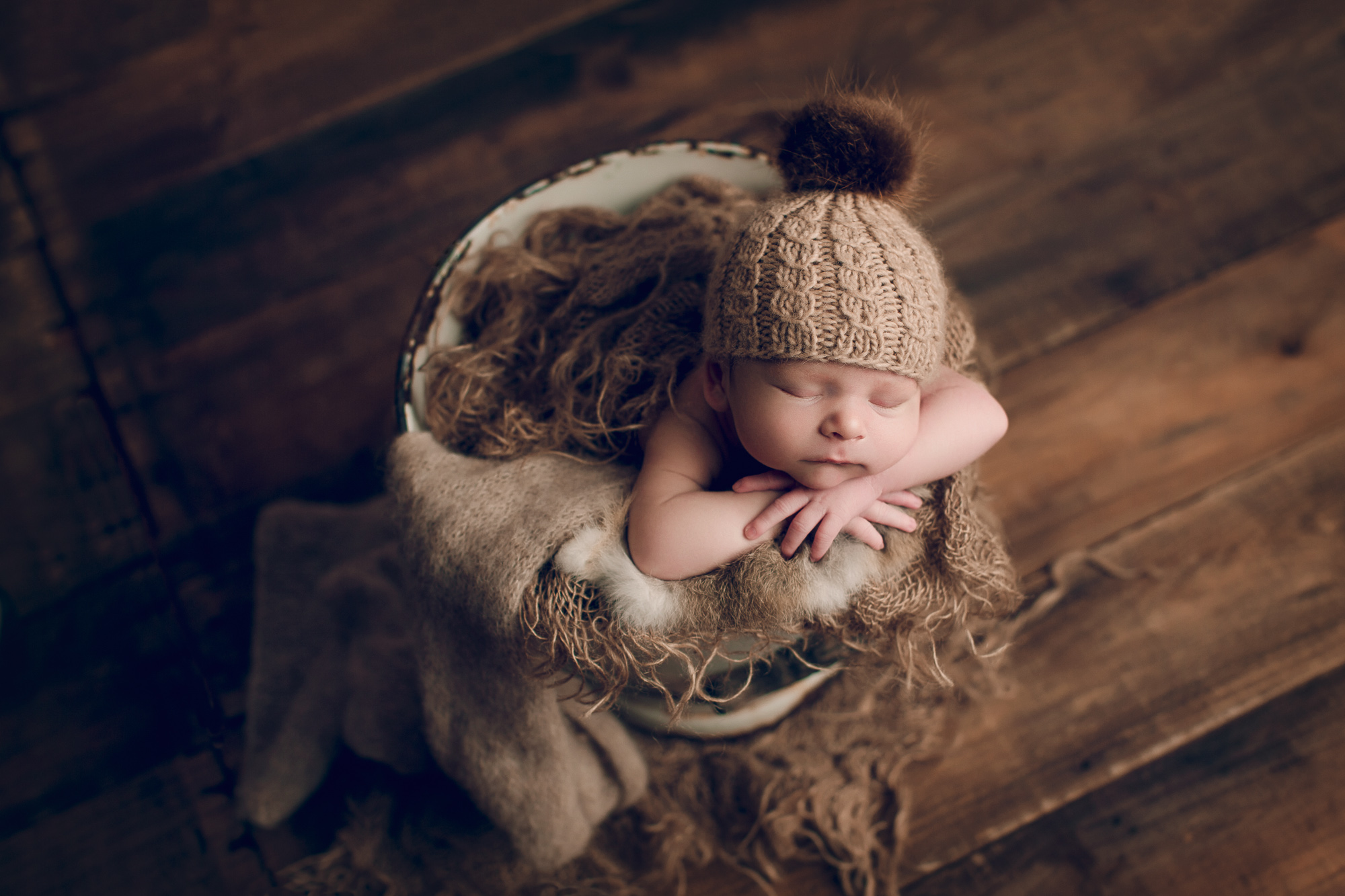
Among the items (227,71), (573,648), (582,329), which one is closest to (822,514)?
(573,648)

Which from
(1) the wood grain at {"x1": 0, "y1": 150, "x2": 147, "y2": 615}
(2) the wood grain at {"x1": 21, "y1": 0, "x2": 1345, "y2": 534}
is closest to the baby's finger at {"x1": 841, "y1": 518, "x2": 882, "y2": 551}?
(2) the wood grain at {"x1": 21, "y1": 0, "x2": 1345, "y2": 534}

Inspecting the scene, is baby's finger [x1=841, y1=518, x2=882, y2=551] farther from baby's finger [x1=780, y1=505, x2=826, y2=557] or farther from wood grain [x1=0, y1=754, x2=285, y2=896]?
wood grain [x1=0, y1=754, x2=285, y2=896]

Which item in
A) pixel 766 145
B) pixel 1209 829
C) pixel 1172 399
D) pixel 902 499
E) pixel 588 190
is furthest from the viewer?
pixel 766 145

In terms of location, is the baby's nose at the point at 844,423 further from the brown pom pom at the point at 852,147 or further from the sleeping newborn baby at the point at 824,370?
the brown pom pom at the point at 852,147

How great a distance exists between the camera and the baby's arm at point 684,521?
2.11ft

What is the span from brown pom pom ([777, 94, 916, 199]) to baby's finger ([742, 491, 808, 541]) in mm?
260

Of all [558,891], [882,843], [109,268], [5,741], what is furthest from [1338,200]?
[5,741]

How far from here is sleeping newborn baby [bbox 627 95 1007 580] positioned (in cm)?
60

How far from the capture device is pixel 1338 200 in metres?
1.16

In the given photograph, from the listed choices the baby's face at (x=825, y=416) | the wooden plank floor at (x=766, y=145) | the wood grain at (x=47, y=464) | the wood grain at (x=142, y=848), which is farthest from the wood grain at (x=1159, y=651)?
the wood grain at (x=47, y=464)

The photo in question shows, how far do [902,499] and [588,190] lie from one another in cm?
45

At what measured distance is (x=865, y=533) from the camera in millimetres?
664

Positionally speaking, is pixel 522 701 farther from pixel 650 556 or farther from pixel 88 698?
pixel 88 698

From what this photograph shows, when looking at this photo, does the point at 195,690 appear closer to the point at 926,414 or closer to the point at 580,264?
the point at 580,264
